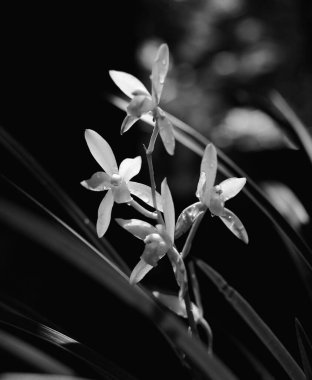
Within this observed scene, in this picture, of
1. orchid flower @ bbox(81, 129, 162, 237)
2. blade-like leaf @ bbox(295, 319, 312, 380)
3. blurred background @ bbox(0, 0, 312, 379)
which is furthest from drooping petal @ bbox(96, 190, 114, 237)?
blurred background @ bbox(0, 0, 312, 379)

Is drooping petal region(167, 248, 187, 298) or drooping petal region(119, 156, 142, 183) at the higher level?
drooping petal region(119, 156, 142, 183)

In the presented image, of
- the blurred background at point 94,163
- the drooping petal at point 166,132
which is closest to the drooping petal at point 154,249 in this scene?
the drooping petal at point 166,132

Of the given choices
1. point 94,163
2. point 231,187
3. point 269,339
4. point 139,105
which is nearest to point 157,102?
point 139,105

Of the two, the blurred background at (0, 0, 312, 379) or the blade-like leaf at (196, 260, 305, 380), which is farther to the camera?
the blurred background at (0, 0, 312, 379)

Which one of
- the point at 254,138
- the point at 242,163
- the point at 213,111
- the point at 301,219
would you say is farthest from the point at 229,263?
the point at 213,111

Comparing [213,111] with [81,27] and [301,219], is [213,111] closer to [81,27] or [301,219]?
[81,27]

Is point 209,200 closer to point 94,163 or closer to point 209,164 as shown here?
point 209,164

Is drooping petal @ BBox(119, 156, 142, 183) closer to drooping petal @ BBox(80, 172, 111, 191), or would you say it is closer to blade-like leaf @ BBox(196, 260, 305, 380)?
drooping petal @ BBox(80, 172, 111, 191)
